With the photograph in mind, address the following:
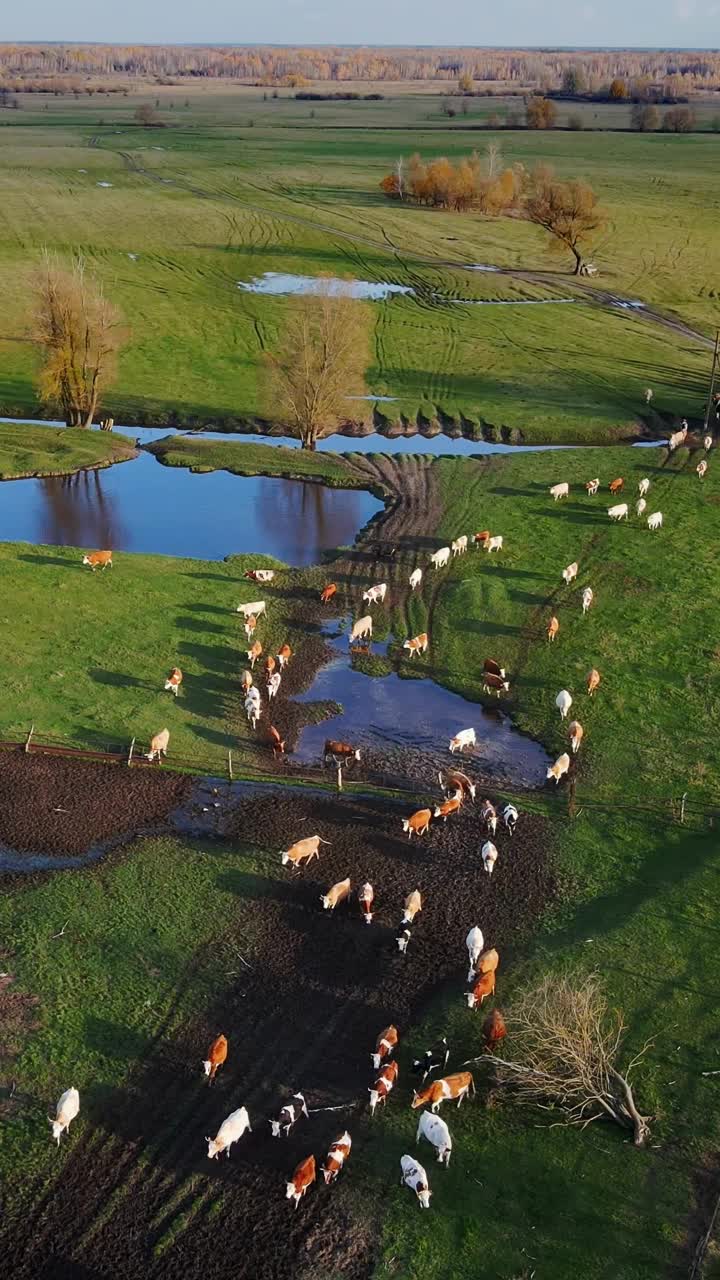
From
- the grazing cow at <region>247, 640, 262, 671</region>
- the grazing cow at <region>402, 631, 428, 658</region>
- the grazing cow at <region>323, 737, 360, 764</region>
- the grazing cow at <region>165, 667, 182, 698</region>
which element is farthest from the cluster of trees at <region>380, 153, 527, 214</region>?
the grazing cow at <region>323, 737, 360, 764</region>

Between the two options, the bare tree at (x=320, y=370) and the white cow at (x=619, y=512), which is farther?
the bare tree at (x=320, y=370)

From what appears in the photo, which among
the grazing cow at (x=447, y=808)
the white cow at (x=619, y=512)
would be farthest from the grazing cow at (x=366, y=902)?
the white cow at (x=619, y=512)

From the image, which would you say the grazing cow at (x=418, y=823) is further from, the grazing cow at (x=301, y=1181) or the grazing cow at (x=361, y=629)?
the grazing cow at (x=361, y=629)

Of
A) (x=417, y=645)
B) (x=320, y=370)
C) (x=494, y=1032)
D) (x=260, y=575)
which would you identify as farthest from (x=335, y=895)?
(x=320, y=370)

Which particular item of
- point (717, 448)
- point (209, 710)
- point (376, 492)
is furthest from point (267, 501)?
point (717, 448)

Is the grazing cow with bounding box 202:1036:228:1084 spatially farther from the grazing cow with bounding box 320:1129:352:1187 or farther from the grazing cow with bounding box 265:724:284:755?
the grazing cow with bounding box 265:724:284:755

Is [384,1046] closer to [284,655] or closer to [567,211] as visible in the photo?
[284,655]
